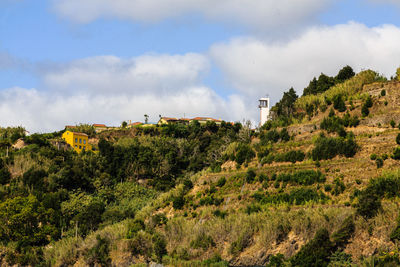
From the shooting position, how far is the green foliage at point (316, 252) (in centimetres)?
4116

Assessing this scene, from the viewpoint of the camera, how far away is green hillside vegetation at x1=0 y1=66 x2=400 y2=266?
43.8 m

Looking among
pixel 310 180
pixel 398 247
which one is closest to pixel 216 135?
pixel 310 180

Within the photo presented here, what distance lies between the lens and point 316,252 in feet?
136

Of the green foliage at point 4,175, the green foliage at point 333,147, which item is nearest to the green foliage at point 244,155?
the green foliage at point 333,147

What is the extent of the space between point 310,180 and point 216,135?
166 feet

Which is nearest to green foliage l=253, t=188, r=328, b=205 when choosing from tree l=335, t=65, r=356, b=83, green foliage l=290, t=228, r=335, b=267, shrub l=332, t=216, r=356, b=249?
shrub l=332, t=216, r=356, b=249

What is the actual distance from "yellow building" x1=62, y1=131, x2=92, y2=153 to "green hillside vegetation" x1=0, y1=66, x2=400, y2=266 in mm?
14696

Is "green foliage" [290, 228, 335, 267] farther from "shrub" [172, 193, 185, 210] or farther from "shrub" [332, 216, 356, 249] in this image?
"shrub" [172, 193, 185, 210]

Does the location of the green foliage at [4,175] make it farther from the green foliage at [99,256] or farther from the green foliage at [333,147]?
the green foliage at [333,147]

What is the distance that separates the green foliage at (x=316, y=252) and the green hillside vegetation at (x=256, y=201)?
0.29 feet

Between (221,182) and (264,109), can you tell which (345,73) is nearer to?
(264,109)

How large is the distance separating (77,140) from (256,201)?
173ft

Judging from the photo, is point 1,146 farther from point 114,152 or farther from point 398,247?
point 398,247

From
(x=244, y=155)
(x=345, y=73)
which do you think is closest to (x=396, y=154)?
(x=244, y=155)
